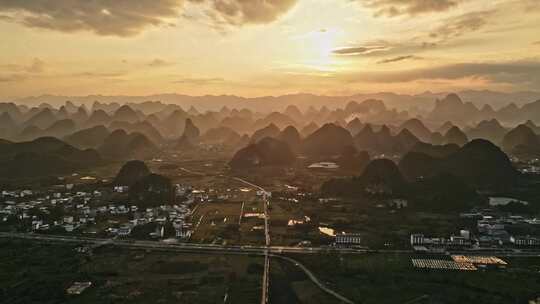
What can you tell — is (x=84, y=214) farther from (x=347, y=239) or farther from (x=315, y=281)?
(x=315, y=281)

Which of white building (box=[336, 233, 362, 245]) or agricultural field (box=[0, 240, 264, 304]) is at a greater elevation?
white building (box=[336, 233, 362, 245])

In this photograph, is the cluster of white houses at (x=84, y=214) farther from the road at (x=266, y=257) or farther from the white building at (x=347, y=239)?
the white building at (x=347, y=239)

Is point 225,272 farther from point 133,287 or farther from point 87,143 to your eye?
point 87,143

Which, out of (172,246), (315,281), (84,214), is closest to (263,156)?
(84,214)

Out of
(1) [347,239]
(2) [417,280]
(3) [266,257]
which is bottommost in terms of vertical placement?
(2) [417,280]

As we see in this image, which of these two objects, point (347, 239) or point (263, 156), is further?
point (263, 156)

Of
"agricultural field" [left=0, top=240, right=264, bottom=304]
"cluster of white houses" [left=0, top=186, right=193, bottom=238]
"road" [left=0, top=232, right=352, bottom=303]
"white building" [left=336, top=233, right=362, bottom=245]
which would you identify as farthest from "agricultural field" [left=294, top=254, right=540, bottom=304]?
"cluster of white houses" [left=0, top=186, right=193, bottom=238]

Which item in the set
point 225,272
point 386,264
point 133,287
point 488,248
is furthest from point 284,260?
point 488,248

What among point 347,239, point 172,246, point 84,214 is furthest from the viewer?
point 84,214

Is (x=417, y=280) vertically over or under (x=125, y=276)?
over

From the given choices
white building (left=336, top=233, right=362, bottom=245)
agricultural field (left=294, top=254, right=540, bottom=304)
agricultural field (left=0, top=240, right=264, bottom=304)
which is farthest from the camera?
white building (left=336, top=233, right=362, bottom=245)

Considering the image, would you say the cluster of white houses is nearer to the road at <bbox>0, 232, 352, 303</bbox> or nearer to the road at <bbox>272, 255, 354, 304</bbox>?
the road at <bbox>0, 232, 352, 303</bbox>
